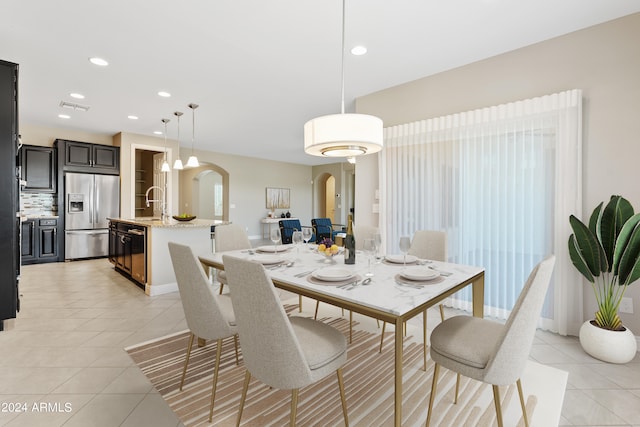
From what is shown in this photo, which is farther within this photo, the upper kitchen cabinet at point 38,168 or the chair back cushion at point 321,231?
the chair back cushion at point 321,231

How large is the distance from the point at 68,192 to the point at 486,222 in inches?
277

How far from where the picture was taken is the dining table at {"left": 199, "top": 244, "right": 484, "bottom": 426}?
4.05 ft

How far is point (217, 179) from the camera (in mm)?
11977

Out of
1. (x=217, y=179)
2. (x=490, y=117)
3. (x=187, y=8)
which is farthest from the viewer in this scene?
(x=217, y=179)

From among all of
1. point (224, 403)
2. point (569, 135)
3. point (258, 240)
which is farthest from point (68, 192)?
point (569, 135)

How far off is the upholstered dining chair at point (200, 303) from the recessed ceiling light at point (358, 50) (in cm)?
238

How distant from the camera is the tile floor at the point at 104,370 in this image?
1.63 meters

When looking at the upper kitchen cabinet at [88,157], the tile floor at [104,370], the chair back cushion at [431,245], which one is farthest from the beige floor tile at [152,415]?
the upper kitchen cabinet at [88,157]

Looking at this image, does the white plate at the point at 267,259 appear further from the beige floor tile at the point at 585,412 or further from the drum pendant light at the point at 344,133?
the beige floor tile at the point at 585,412

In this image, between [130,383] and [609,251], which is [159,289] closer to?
[130,383]

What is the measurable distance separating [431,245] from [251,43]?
245 centimetres

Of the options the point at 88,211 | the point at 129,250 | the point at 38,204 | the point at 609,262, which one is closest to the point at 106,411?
the point at 129,250

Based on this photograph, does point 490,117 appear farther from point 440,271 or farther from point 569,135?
point 440,271

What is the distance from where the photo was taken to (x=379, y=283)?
1574mm
